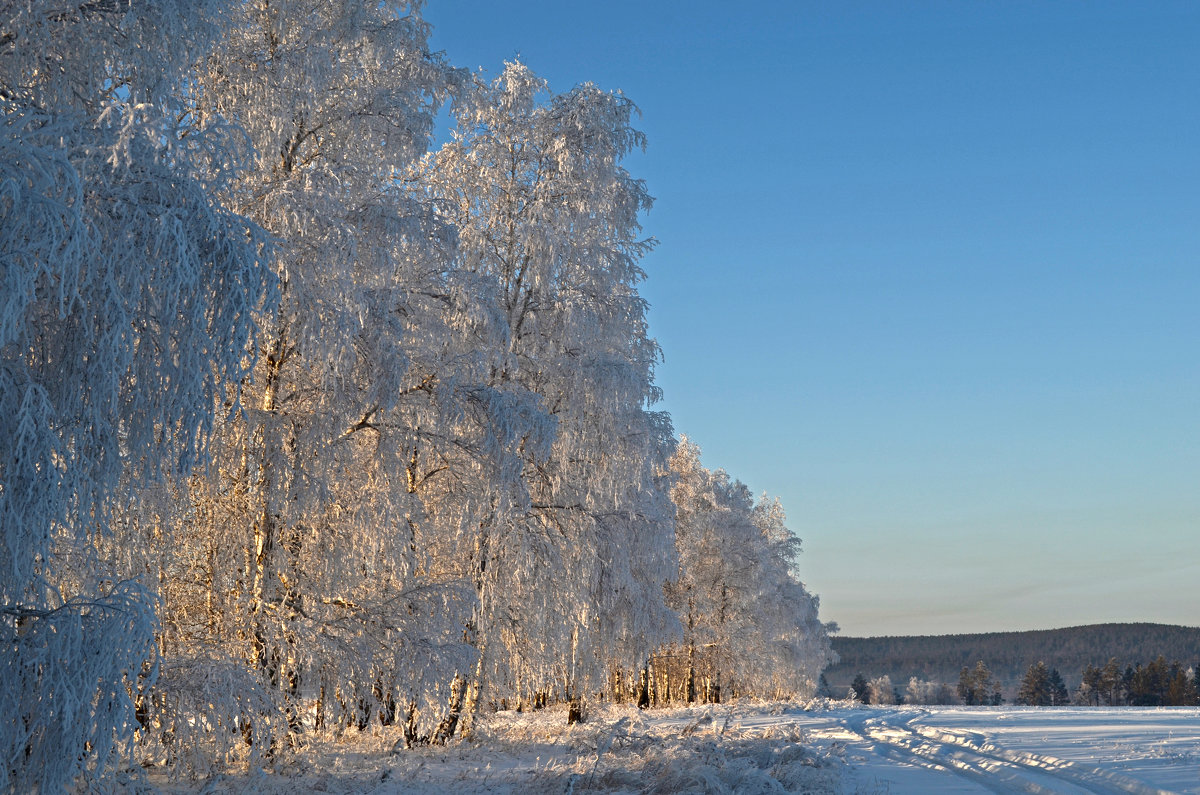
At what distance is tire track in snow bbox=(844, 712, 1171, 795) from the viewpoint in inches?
370

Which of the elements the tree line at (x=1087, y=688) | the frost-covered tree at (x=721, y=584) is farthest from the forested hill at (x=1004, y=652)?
the frost-covered tree at (x=721, y=584)

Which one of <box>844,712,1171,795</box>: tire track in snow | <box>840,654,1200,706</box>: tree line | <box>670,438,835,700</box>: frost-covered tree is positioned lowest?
<box>840,654,1200,706</box>: tree line

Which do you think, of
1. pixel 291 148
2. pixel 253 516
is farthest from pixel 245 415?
pixel 291 148

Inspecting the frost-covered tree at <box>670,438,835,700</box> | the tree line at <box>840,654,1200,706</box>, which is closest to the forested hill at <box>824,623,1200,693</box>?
the tree line at <box>840,654,1200,706</box>

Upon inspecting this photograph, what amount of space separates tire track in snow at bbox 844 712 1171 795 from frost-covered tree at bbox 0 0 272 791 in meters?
8.66

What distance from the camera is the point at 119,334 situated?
5770 mm

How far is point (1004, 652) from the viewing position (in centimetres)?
17938

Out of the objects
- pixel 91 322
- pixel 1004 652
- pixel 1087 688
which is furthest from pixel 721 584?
pixel 1004 652

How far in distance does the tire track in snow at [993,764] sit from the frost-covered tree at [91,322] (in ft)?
28.4

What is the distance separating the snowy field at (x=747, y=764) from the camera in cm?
928

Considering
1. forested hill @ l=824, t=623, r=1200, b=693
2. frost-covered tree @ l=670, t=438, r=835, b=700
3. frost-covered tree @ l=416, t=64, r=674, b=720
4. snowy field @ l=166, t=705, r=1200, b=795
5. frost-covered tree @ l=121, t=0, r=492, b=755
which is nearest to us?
snowy field @ l=166, t=705, r=1200, b=795

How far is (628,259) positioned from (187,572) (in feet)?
31.0

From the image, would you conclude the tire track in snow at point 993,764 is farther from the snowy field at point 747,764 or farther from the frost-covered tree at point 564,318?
the frost-covered tree at point 564,318

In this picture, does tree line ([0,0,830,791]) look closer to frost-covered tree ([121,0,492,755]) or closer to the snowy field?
frost-covered tree ([121,0,492,755])
